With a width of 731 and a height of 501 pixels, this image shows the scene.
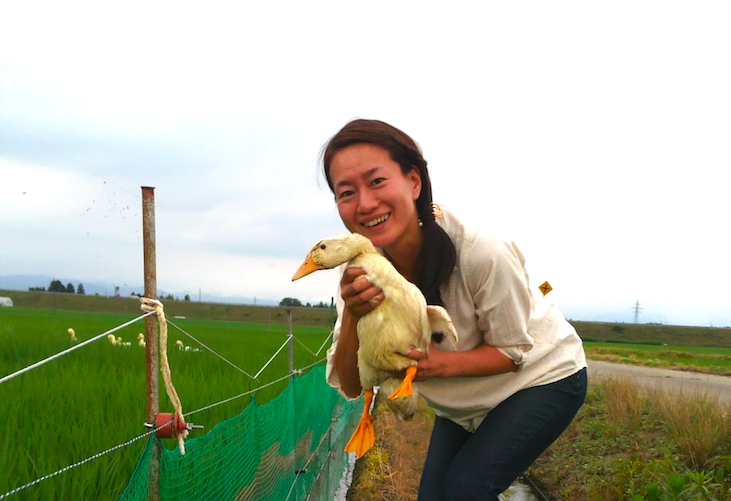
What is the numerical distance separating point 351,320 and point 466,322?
1.41 feet

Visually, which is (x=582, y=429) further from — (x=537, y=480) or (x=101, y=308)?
(x=101, y=308)

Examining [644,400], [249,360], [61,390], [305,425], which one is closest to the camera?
[61,390]

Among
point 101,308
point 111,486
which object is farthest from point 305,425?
point 101,308

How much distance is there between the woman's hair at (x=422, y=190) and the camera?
185 cm

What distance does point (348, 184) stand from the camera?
1.87 m

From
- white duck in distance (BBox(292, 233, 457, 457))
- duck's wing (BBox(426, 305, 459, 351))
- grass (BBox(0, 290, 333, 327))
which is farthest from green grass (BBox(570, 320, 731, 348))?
white duck in distance (BBox(292, 233, 457, 457))

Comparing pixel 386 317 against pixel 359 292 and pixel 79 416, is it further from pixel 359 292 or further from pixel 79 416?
pixel 79 416

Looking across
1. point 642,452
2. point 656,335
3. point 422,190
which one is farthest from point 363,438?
point 656,335

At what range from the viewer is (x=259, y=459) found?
8.75ft

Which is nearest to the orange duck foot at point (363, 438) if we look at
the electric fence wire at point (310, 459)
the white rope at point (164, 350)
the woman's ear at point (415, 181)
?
the white rope at point (164, 350)

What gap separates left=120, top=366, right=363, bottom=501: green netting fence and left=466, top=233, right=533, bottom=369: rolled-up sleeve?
112 cm

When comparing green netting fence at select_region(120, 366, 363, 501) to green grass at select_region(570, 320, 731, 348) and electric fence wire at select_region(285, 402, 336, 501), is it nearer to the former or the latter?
electric fence wire at select_region(285, 402, 336, 501)

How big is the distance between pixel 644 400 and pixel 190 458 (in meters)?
5.88

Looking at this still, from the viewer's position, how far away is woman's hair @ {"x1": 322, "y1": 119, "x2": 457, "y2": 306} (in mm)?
1849
